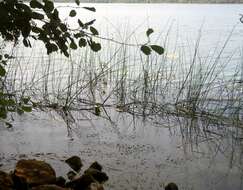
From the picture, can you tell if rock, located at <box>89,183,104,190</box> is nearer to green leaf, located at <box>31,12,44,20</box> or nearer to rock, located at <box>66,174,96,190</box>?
rock, located at <box>66,174,96,190</box>

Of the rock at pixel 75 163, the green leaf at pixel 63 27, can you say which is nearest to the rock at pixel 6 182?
the rock at pixel 75 163

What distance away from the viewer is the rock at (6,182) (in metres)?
2.23

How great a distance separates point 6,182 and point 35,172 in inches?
7.9

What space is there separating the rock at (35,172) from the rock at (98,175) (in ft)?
0.77

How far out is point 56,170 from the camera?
8.77 ft

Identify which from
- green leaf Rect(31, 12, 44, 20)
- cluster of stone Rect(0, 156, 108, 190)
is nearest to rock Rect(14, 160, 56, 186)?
cluster of stone Rect(0, 156, 108, 190)

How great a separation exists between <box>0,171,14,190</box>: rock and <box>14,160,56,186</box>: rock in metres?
0.08

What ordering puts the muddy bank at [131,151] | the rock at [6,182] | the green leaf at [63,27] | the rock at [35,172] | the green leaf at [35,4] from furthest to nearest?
the muddy bank at [131,151] → the rock at [35,172] → the rock at [6,182] → the green leaf at [63,27] → the green leaf at [35,4]

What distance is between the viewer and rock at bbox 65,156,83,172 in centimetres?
271

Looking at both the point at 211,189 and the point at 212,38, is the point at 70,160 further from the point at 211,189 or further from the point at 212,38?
the point at 212,38

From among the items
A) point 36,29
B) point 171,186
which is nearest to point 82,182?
point 171,186

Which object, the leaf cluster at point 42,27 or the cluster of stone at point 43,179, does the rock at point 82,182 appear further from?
the leaf cluster at point 42,27

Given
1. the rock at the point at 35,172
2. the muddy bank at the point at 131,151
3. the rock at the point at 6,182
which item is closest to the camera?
the rock at the point at 6,182

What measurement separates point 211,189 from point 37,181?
103cm
